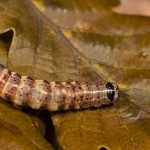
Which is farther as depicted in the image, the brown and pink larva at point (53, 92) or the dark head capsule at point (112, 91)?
the dark head capsule at point (112, 91)

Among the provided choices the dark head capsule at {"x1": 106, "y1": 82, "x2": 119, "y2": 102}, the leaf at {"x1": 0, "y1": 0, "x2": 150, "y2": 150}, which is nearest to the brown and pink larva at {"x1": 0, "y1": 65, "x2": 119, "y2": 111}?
the dark head capsule at {"x1": 106, "y1": 82, "x2": 119, "y2": 102}

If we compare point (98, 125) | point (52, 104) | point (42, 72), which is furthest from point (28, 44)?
point (98, 125)

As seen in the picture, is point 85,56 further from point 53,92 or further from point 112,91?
point 53,92

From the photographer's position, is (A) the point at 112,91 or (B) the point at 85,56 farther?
(B) the point at 85,56

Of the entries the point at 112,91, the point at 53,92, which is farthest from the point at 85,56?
the point at 53,92

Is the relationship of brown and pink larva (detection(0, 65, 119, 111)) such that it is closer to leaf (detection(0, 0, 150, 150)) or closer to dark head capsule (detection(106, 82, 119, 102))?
dark head capsule (detection(106, 82, 119, 102))

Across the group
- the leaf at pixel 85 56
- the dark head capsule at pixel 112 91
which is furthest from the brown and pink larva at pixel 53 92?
the leaf at pixel 85 56

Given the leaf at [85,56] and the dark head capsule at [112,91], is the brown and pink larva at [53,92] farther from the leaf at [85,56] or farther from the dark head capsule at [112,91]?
the leaf at [85,56]
